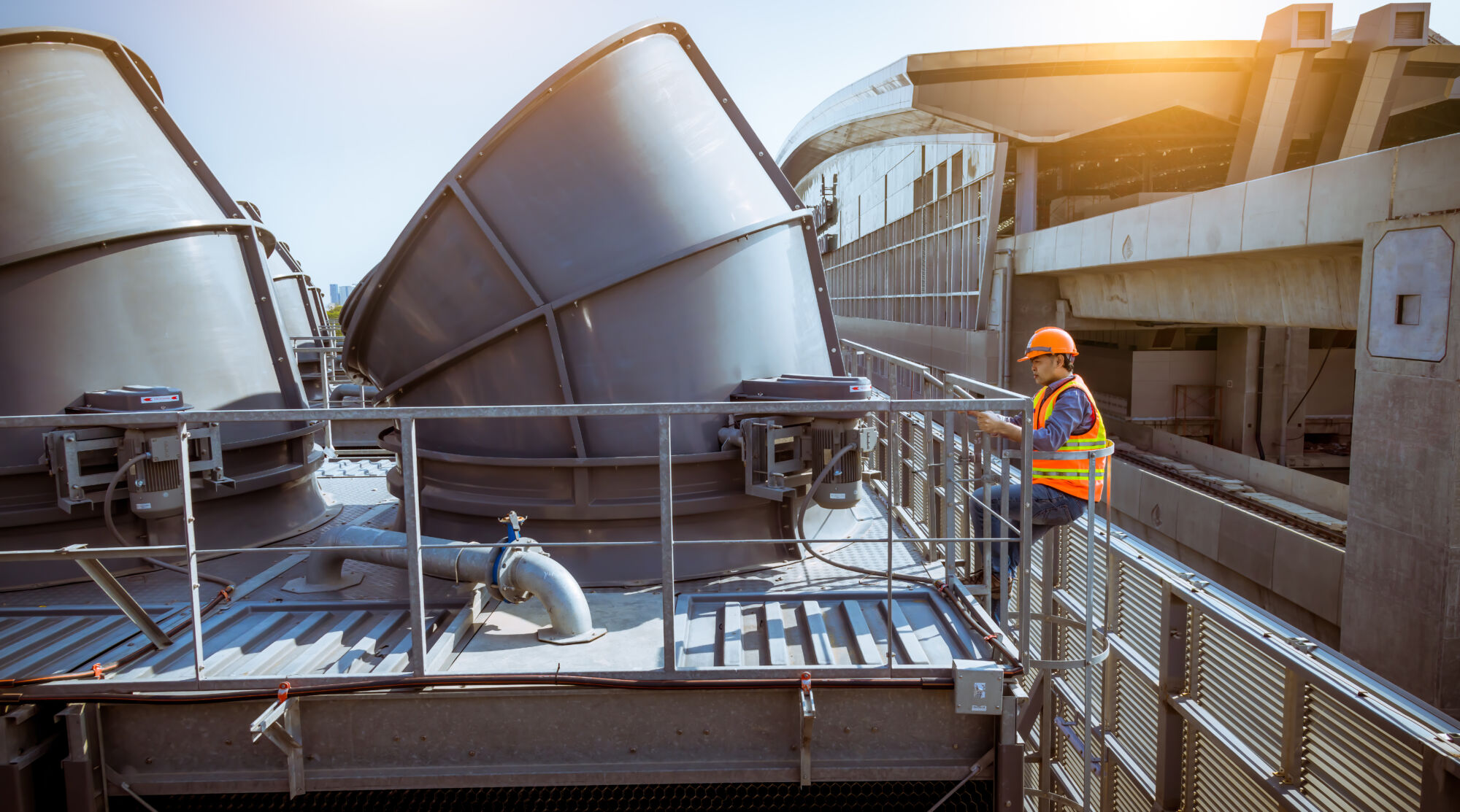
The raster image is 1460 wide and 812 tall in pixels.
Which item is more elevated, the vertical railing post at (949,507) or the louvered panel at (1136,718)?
the vertical railing post at (949,507)

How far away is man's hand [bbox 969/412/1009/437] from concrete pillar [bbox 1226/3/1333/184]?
67.3 feet

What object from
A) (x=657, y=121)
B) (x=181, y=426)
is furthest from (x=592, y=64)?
(x=181, y=426)

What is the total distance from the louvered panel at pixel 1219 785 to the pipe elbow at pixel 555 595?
3.23m

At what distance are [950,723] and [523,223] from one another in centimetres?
395

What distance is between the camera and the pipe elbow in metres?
4.53

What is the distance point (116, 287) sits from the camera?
6215mm

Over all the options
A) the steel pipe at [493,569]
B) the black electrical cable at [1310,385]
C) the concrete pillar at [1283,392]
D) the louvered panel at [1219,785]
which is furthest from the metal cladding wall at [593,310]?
the black electrical cable at [1310,385]

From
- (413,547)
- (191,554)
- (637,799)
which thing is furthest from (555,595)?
(191,554)

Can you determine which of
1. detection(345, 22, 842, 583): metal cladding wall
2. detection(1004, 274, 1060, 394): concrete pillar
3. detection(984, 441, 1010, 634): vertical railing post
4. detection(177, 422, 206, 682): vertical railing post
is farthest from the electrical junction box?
detection(1004, 274, 1060, 394): concrete pillar

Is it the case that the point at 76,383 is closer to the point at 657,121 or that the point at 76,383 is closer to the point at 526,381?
the point at 526,381

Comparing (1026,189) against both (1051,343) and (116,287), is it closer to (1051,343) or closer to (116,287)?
(1051,343)

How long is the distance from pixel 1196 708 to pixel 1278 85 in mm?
20901

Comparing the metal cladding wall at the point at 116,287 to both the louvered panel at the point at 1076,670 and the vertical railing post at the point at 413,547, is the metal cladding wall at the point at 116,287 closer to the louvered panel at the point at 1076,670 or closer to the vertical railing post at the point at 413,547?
the vertical railing post at the point at 413,547

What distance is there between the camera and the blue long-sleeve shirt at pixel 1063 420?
4727 mm
